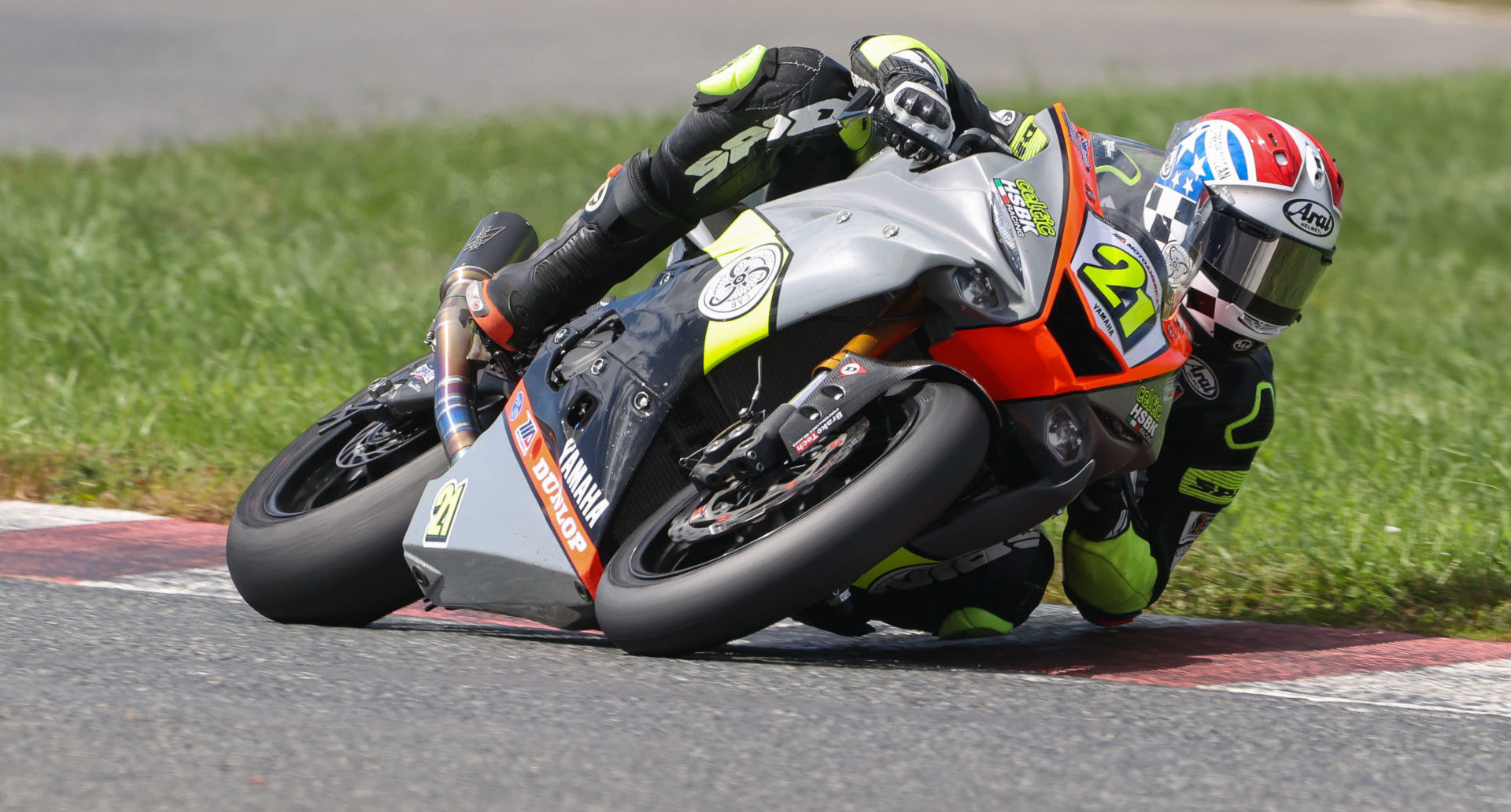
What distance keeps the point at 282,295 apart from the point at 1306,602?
15.9 feet

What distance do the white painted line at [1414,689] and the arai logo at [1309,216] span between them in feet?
3.12

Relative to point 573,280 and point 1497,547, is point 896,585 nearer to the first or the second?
point 573,280

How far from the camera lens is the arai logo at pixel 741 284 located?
131 inches

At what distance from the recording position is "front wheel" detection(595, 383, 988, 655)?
9.75 feet

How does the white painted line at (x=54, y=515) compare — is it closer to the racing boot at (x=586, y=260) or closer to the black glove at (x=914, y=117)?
the racing boot at (x=586, y=260)

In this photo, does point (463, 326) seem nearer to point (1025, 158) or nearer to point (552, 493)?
point (552, 493)

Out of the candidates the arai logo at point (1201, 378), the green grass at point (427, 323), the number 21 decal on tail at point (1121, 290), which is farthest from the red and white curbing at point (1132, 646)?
the number 21 decal on tail at point (1121, 290)

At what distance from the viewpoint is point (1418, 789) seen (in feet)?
8.73

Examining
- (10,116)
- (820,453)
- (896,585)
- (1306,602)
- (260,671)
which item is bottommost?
(10,116)

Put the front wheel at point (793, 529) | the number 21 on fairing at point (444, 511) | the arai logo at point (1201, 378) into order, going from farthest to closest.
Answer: the arai logo at point (1201, 378), the number 21 on fairing at point (444, 511), the front wheel at point (793, 529)

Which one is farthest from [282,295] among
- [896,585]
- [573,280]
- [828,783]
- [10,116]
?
[10,116]

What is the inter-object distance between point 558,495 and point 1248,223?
1587 millimetres

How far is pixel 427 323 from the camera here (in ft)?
24.9

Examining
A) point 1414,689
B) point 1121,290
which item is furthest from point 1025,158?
point 1414,689
